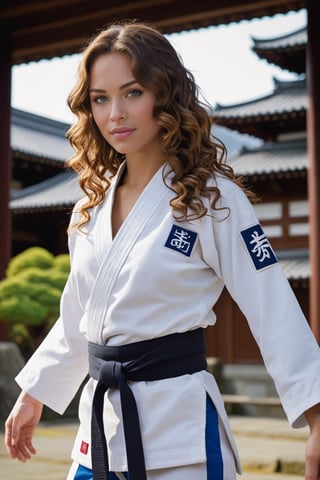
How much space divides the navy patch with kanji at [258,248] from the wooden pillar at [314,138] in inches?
348

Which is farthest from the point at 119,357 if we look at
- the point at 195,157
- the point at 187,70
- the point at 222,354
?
the point at 222,354

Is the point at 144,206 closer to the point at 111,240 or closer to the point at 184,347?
the point at 111,240

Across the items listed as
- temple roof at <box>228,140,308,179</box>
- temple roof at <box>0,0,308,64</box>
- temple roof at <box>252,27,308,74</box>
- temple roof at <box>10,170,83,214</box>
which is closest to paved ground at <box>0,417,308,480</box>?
temple roof at <box>0,0,308,64</box>

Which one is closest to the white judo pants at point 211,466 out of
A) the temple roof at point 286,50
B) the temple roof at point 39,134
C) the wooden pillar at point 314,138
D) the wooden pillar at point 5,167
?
the wooden pillar at point 314,138

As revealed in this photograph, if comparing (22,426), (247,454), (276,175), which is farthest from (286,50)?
(22,426)

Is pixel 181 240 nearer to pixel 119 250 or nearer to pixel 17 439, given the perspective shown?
pixel 119 250

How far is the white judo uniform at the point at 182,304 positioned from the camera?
168cm

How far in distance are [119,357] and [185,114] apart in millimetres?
520

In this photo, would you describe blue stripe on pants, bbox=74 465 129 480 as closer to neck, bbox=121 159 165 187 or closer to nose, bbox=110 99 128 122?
neck, bbox=121 159 165 187

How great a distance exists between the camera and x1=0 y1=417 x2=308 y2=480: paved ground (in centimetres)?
574

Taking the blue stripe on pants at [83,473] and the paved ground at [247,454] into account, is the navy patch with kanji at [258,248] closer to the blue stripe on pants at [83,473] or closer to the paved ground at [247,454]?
the blue stripe on pants at [83,473]

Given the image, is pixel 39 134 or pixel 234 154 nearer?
pixel 234 154

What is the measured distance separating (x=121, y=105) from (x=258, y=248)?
0.40 metres

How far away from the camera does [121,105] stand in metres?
1.80
